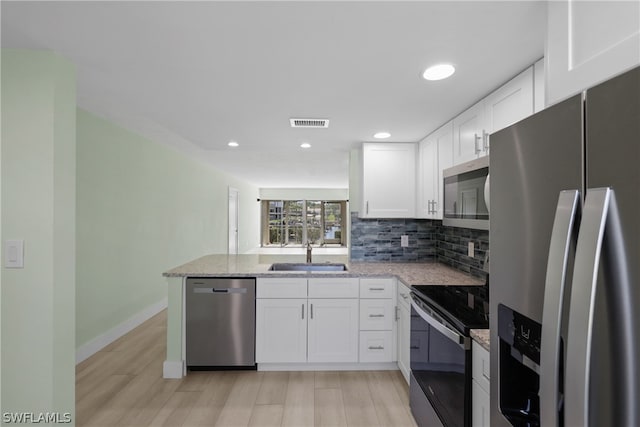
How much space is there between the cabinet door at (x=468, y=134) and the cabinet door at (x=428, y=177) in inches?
15.6

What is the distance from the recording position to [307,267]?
3256 mm

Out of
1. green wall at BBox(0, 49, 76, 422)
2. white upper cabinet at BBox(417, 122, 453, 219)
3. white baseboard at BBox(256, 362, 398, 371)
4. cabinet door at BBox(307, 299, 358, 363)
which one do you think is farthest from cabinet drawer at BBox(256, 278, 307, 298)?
green wall at BBox(0, 49, 76, 422)

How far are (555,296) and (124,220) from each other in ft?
12.9

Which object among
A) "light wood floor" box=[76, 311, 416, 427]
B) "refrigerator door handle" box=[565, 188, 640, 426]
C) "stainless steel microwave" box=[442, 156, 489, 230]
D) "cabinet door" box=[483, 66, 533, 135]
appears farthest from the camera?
"light wood floor" box=[76, 311, 416, 427]

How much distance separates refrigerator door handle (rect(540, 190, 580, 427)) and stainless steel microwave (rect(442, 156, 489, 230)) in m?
0.97

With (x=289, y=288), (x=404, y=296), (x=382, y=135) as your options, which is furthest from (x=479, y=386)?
(x=382, y=135)

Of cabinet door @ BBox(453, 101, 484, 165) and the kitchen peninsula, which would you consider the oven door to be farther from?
cabinet door @ BBox(453, 101, 484, 165)

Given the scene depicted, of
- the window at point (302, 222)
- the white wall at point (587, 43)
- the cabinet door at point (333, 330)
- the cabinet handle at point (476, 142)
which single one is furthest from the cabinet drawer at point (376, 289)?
the window at point (302, 222)

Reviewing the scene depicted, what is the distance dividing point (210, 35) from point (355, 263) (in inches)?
99.2

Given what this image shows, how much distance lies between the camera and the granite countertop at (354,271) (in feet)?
8.21

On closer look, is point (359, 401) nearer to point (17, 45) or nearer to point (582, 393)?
point (582, 393)

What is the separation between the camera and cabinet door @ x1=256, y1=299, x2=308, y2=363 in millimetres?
2732

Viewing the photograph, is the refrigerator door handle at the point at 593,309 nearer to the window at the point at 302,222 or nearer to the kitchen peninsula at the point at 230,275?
the kitchen peninsula at the point at 230,275

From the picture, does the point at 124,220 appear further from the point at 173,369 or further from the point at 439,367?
the point at 439,367
